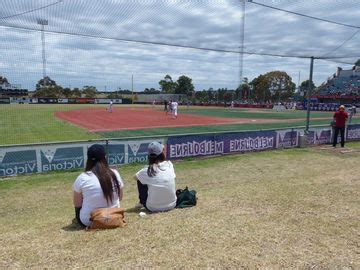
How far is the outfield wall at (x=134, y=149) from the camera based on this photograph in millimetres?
10008

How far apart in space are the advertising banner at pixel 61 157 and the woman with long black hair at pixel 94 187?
5468 mm

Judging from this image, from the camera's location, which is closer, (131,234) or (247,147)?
(131,234)

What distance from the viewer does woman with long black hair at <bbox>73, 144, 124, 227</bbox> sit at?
5.15 meters

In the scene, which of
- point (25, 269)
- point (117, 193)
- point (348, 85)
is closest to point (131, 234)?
point (117, 193)

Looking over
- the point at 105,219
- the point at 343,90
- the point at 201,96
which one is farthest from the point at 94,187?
the point at 201,96

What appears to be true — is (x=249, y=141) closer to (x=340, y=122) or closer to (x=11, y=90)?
(x=340, y=122)

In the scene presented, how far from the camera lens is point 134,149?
1177 centimetres

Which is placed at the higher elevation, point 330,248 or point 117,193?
point 117,193

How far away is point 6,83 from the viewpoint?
10.6 m

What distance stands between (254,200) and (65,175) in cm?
556

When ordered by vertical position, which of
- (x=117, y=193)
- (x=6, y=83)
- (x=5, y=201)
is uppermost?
(x=6, y=83)

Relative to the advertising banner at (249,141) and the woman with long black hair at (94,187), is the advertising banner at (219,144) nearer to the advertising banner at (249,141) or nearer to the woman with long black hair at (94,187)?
the advertising banner at (249,141)

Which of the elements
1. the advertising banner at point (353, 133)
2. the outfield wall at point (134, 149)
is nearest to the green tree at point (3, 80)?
the outfield wall at point (134, 149)

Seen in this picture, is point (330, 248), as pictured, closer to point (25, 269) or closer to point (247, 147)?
point (25, 269)
